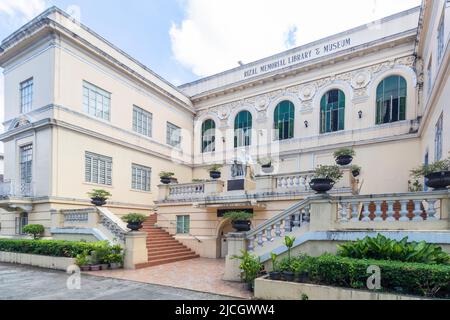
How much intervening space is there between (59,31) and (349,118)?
1656 cm

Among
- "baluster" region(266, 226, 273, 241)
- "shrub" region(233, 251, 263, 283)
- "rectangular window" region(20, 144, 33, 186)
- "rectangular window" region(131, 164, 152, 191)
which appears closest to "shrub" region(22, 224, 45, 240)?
"rectangular window" region(20, 144, 33, 186)

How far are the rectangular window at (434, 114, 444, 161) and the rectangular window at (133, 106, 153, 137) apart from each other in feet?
53.6

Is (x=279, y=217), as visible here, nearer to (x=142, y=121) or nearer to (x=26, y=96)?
(x=142, y=121)

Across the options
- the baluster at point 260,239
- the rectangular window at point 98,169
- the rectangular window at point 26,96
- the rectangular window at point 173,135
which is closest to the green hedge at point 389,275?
Answer: the baluster at point 260,239

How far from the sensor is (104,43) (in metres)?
17.7

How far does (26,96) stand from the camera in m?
16.4

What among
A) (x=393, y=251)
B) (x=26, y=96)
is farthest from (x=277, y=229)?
(x=26, y=96)

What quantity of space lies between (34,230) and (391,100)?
19.8 meters

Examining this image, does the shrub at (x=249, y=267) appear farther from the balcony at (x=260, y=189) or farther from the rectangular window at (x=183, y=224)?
the rectangular window at (x=183, y=224)

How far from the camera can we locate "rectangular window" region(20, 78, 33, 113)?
632 inches

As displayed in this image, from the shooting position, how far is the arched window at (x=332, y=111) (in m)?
18.1

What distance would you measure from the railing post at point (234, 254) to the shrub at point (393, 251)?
10.3 feet

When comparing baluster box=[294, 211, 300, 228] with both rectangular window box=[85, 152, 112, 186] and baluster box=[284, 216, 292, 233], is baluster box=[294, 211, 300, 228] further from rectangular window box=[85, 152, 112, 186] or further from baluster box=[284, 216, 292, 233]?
rectangular window box=[85, 152, 112, 186]
